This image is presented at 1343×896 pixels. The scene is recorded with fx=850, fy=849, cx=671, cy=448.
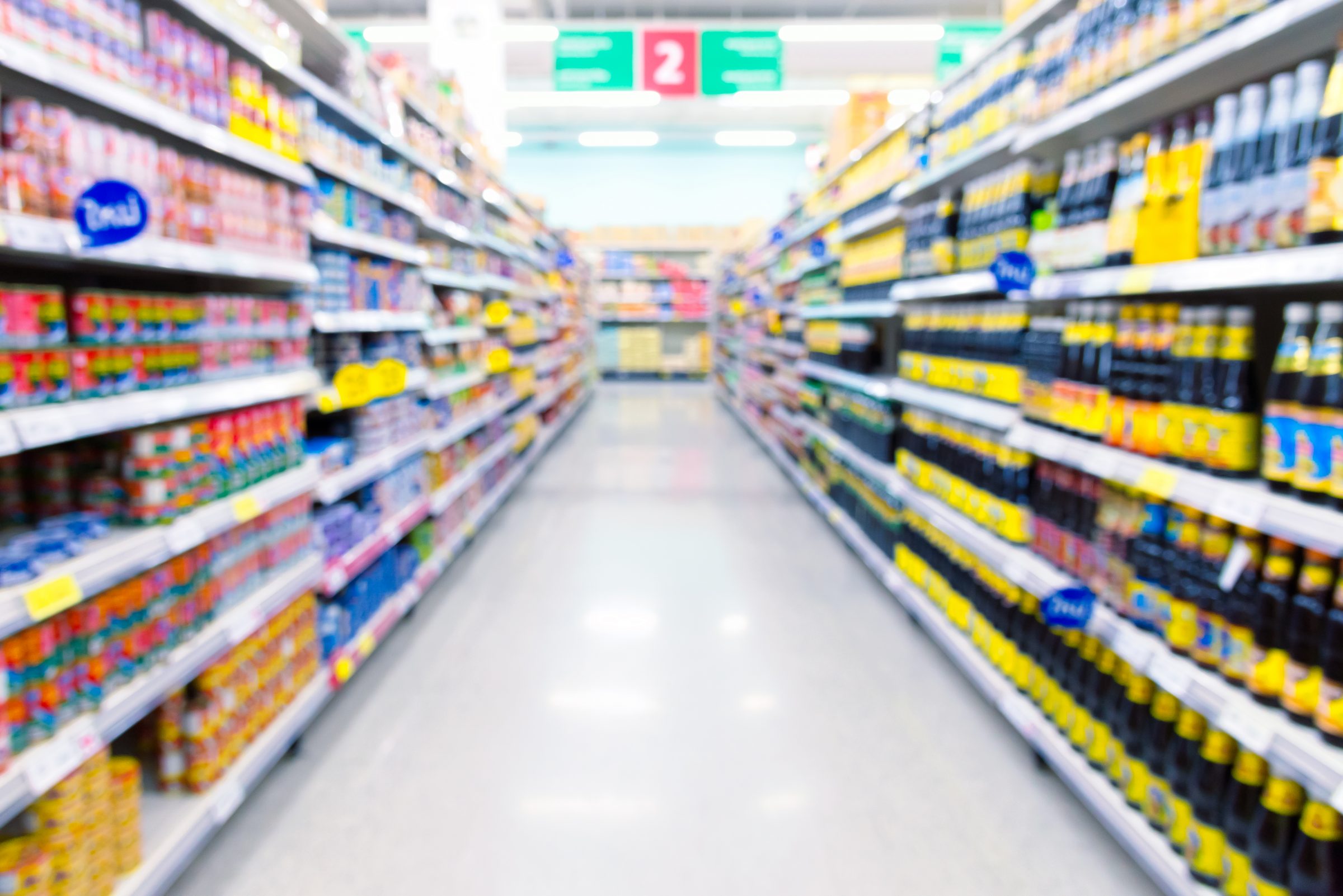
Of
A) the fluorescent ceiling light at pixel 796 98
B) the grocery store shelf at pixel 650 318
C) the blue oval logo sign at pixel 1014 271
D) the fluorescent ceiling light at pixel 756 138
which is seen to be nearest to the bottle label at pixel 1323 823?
the blue oval logo sign at pixel 1014 271

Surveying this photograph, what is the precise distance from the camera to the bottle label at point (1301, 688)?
1578 mm

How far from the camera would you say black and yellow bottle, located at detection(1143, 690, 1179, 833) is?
200 cm

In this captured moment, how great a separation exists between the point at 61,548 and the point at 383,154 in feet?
9.43

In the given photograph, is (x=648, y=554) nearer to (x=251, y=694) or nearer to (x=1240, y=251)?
(x=251, y=694)

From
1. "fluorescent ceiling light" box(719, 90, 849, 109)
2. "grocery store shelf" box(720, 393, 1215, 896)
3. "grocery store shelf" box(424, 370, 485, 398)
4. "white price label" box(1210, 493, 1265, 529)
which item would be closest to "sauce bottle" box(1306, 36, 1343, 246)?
"white price label" box(1210, 493, 1265, 529)

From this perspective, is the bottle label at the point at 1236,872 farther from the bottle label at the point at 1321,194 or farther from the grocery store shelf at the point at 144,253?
the grocery store shelf at the point at 144,253

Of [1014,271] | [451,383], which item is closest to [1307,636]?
[1014,271]

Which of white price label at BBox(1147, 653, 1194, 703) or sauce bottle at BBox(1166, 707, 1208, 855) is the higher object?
white price label at BBox(1147, 653, 1194, 703)

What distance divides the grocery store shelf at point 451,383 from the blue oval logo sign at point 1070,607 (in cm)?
304

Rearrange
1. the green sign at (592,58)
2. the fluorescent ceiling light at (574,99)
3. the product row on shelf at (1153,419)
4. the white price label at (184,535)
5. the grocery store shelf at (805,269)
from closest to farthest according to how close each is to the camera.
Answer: the product row on shelf at (1153,419)
the white price label at (184,535)
the grocery store shelf at (805,269)
the green sign at (592,58)
the fluorescent ceiling light at (574,99)

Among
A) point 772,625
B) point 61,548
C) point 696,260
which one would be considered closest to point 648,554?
point 772,625

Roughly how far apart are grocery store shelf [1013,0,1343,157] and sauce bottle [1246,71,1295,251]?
0.12 metres

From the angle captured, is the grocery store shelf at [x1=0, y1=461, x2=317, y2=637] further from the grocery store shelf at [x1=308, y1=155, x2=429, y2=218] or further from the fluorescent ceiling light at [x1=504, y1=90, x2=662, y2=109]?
the fluorescent ceiling light at [x1=504, y1=90, x2=662, y2=109]

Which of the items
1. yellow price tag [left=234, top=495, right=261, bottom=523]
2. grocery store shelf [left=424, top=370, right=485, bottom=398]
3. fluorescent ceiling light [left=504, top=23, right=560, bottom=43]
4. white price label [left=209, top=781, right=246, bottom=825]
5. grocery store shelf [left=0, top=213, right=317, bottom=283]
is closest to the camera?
grocery store shelf [left=0, top=213, right=317, bottom=283]
